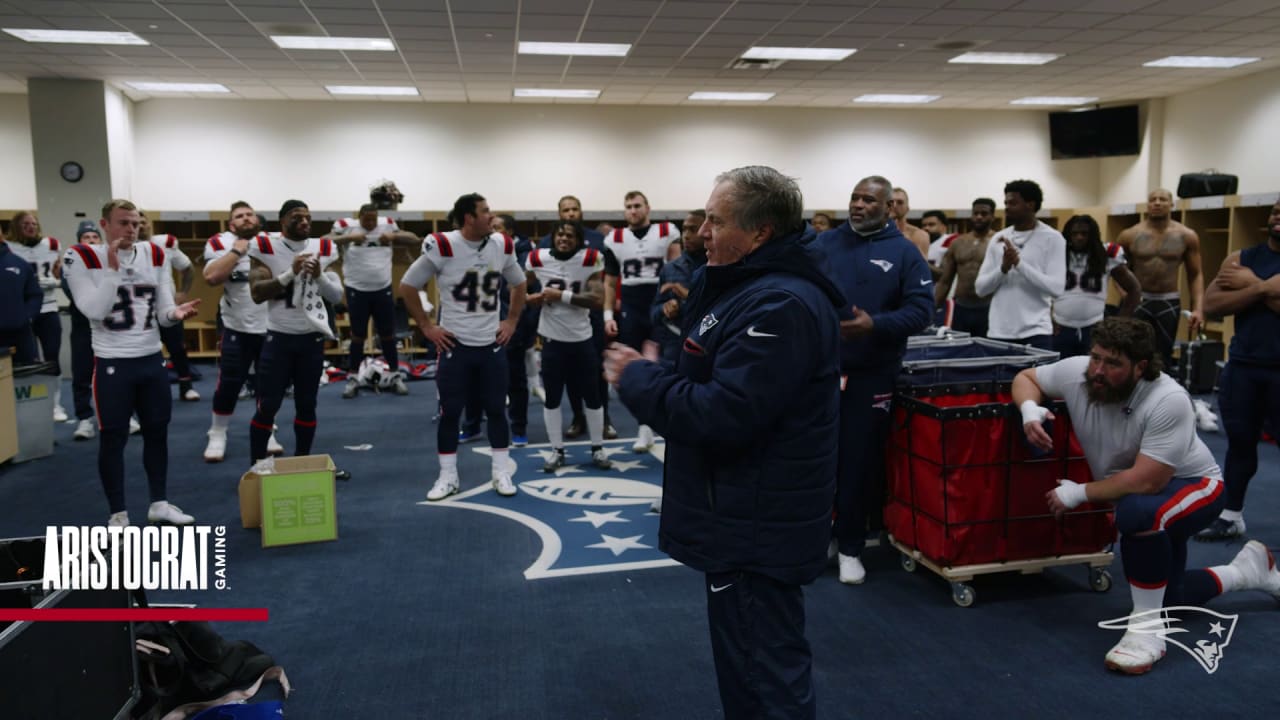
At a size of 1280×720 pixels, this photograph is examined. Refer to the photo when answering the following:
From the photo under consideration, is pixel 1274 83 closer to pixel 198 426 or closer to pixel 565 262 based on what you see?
pixel 565 262

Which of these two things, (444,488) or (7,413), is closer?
(444,488)

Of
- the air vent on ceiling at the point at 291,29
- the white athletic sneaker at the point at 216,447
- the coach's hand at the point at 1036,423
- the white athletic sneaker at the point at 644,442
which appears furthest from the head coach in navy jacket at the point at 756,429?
the air vent on ceiling at the point at 291,29

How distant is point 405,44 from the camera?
9305 mm

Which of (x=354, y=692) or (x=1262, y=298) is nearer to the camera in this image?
(x=354, y=692)

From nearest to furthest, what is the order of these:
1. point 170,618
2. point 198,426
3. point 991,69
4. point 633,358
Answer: point 633,358 → point 170,618 → point 198,426 → point 991,69

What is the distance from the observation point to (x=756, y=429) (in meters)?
1.78

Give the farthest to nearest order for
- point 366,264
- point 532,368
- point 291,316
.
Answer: point 366,264 < point 532,368 < point 291,316

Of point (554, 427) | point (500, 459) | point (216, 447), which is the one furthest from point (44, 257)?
point (500, 459)

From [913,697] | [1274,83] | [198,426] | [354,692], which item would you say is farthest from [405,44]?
[1274,83]

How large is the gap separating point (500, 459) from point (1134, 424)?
3277mm

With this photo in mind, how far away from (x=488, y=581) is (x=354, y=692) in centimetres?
99

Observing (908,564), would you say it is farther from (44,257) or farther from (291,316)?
(44,257)

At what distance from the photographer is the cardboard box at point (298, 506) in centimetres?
413

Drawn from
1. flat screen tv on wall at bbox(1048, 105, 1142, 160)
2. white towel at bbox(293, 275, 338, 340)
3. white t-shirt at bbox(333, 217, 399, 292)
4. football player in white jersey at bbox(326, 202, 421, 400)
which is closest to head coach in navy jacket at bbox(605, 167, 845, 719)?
white towel at bbox(293, 275, 338, 340)
